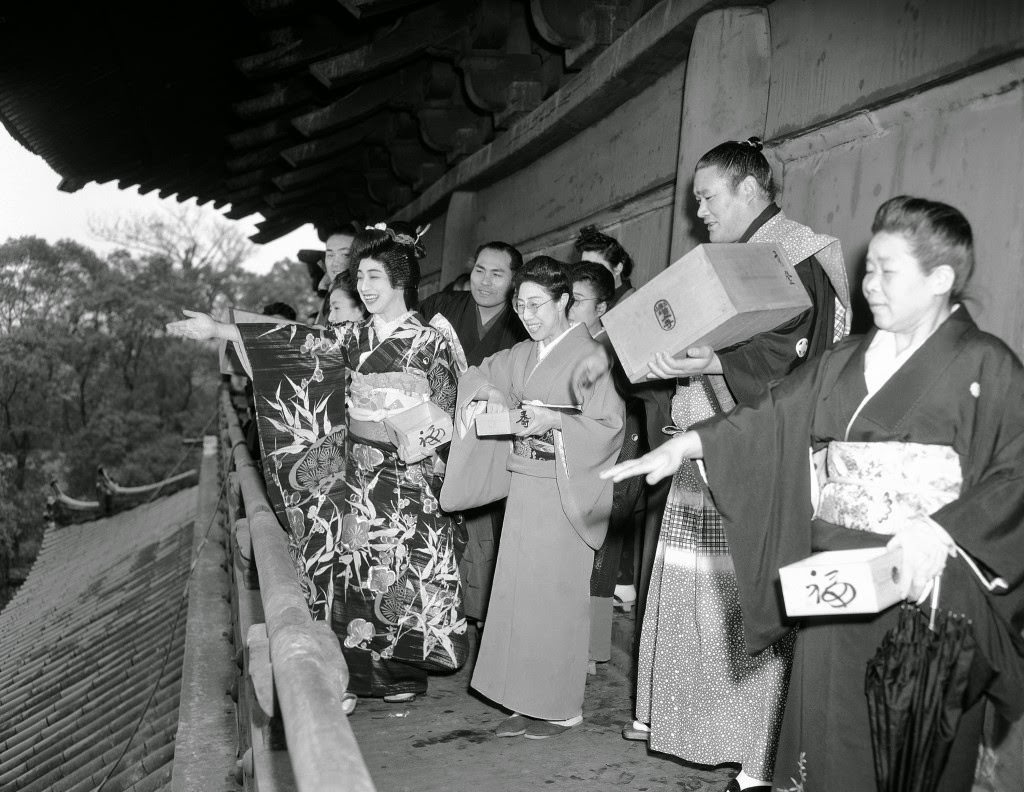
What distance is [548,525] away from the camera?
3490mm

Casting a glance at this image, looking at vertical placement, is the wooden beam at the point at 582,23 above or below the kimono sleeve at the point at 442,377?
above

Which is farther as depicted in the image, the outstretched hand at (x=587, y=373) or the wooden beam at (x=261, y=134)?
the wooden beam at (x=261, y=134)

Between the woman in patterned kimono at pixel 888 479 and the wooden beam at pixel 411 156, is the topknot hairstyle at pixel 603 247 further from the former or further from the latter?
the wooden beam at pixel 411 156

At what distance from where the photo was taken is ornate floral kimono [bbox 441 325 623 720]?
3420 millimetres

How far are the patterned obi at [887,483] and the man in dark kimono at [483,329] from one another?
2.60 m

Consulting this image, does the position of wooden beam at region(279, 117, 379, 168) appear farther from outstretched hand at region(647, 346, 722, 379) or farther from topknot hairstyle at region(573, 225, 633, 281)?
outstretched hand at region(647, 346, 722, 379)

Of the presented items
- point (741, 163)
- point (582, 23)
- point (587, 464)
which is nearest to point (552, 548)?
point (587, 464)

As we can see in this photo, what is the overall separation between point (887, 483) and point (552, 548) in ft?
5.32

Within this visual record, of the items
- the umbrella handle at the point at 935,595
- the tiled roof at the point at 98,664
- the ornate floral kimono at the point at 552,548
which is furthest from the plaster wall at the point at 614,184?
the tiled roof at the point at 98,664

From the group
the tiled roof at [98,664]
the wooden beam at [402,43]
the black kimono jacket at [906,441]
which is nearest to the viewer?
the black kimono jacket at [906,441]

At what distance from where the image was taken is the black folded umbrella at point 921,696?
6.14 ft

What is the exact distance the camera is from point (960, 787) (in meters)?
2.03

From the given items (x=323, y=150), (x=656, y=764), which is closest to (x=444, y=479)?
(x=656, y=764)

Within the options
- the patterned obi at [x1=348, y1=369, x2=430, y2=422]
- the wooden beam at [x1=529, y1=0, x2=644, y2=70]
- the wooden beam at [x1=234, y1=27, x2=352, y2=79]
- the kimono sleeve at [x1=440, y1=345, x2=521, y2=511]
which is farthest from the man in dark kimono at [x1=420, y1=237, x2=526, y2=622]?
the wooden beam at [x1=234, y1=27, x2=352, y2=79]
